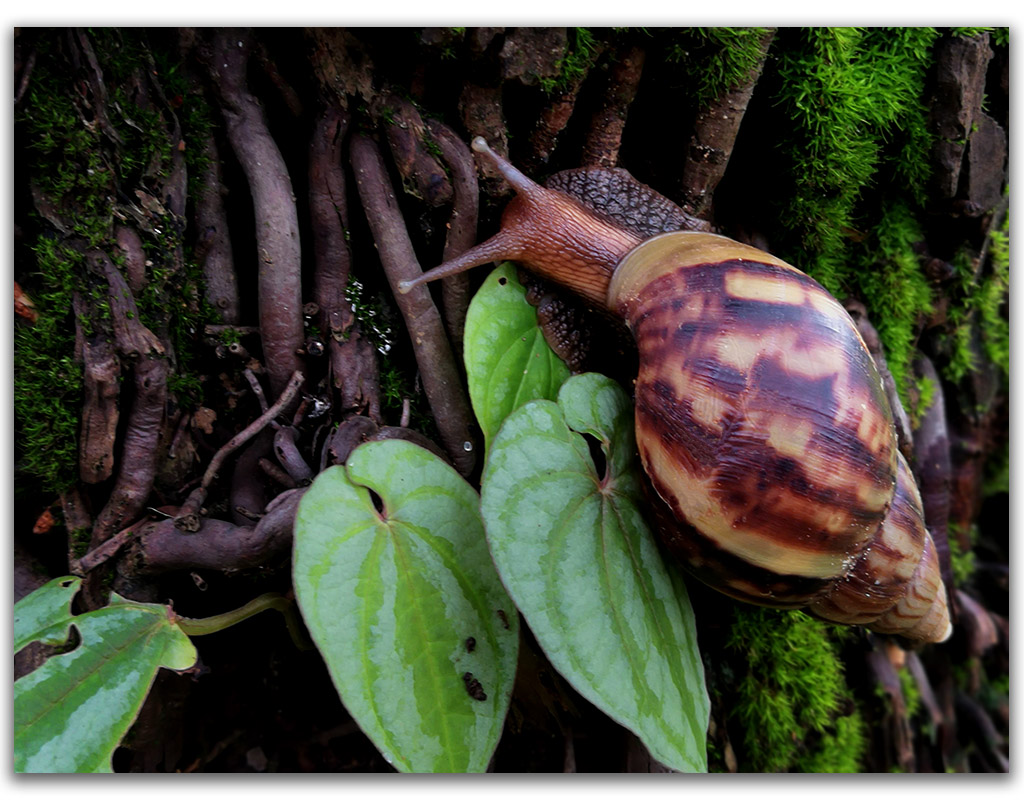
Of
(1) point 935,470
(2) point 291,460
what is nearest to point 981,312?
(1) point 935,470

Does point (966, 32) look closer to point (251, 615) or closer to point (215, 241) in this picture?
point (215, 241)

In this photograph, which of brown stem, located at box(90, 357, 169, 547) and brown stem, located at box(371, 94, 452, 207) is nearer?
brown stem, located at box(90, 357, 169, 547)

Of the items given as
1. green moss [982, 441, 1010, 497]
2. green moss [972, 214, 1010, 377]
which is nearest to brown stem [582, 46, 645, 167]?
green moss [972, 214, 1010, 377]

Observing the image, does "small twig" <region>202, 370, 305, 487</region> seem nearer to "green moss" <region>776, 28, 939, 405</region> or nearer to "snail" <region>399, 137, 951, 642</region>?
"snail" <region>399, 137, 951, 642</region>

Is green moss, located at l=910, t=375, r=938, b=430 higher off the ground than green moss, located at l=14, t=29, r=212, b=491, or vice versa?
green moss, located at l=14, t=29, r=212, b=491

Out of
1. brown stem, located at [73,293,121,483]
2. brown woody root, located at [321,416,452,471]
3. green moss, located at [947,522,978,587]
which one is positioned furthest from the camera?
green moss, located at [947,522,978,587]

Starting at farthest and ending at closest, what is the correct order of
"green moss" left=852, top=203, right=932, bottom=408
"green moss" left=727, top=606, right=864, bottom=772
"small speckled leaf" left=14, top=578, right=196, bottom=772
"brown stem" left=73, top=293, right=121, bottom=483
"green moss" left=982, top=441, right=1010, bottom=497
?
1. "green moss" left=982, top=441, right=1010, bottom=497
2. "green moss" left=852, top=203, right=932, bottom=408
3. "green moss" left=727, top=606, right=864, bottom=772
4. "brown stem" left=73, top=293, right=121, bottom=483
5. "small speckled leaf" left=14, top=578, right=196, bottom=772

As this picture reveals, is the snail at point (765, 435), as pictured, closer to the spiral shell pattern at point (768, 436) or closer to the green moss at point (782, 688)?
the spiral shell pattern at point (768, 436)
